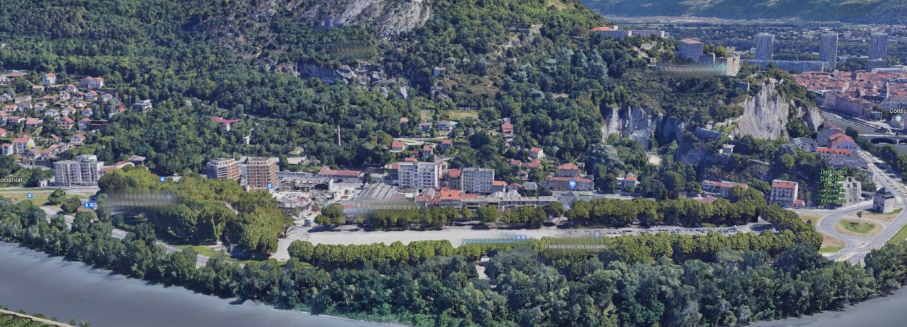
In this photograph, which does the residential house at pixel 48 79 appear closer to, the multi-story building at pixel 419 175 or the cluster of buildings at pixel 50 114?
the cluster of buildings at pixel 50 114

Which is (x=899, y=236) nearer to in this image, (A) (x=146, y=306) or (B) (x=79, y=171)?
(A) (x=146, y=306)

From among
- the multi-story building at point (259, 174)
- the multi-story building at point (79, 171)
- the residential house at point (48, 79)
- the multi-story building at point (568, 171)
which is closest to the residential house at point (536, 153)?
the multi-story building at point (568, 171)

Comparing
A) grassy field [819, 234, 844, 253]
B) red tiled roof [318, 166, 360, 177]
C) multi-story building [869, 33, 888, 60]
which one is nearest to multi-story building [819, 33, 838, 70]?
multi-story building [869, 33, 888, 60]

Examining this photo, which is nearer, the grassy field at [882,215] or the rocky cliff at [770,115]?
the grassy field at [882,215]

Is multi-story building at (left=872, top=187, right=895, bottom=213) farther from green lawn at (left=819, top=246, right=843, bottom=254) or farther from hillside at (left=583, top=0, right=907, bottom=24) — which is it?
hillside at (left=583, top=0, right=907, bottom=24)

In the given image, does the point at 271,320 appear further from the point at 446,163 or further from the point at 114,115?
the point at 114,115

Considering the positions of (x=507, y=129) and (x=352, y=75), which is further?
(x=352, y=75)

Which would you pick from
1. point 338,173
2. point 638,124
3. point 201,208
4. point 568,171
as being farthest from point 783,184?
point 201,208
